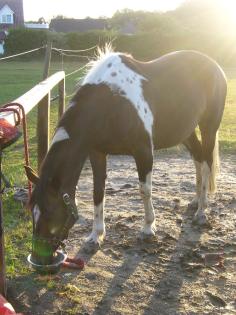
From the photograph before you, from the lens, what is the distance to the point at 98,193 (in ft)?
15.2

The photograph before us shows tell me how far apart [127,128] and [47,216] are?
1257 mm

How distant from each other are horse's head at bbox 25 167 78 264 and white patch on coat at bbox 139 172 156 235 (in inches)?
50.5

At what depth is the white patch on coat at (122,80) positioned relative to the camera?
13.8ft

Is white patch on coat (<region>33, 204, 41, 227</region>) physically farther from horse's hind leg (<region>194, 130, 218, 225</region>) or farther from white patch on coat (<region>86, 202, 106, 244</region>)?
horse's hind leg (<region>194, 130, 218, 225</region>)

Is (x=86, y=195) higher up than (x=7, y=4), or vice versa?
(x=7, y=4)

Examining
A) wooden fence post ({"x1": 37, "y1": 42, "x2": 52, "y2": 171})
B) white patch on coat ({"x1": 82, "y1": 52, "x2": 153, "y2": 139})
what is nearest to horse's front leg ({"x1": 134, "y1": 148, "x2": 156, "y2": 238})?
white patch on coat ({"x1": 82, "y1": 52, "x2": 153, "y2": 139})

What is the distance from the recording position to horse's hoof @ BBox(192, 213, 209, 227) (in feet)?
16.7

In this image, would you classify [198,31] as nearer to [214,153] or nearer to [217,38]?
[217,38]

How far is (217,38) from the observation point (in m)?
33.5

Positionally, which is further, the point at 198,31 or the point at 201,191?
the point at 198,31

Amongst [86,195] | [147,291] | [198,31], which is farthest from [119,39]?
[147,291]

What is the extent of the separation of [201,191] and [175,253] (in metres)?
1.20

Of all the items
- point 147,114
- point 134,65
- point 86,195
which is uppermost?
point 134,65

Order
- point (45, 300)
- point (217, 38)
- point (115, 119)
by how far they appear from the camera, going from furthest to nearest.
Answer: point (217, 38) → point (115, 119) → point (45, 300)
